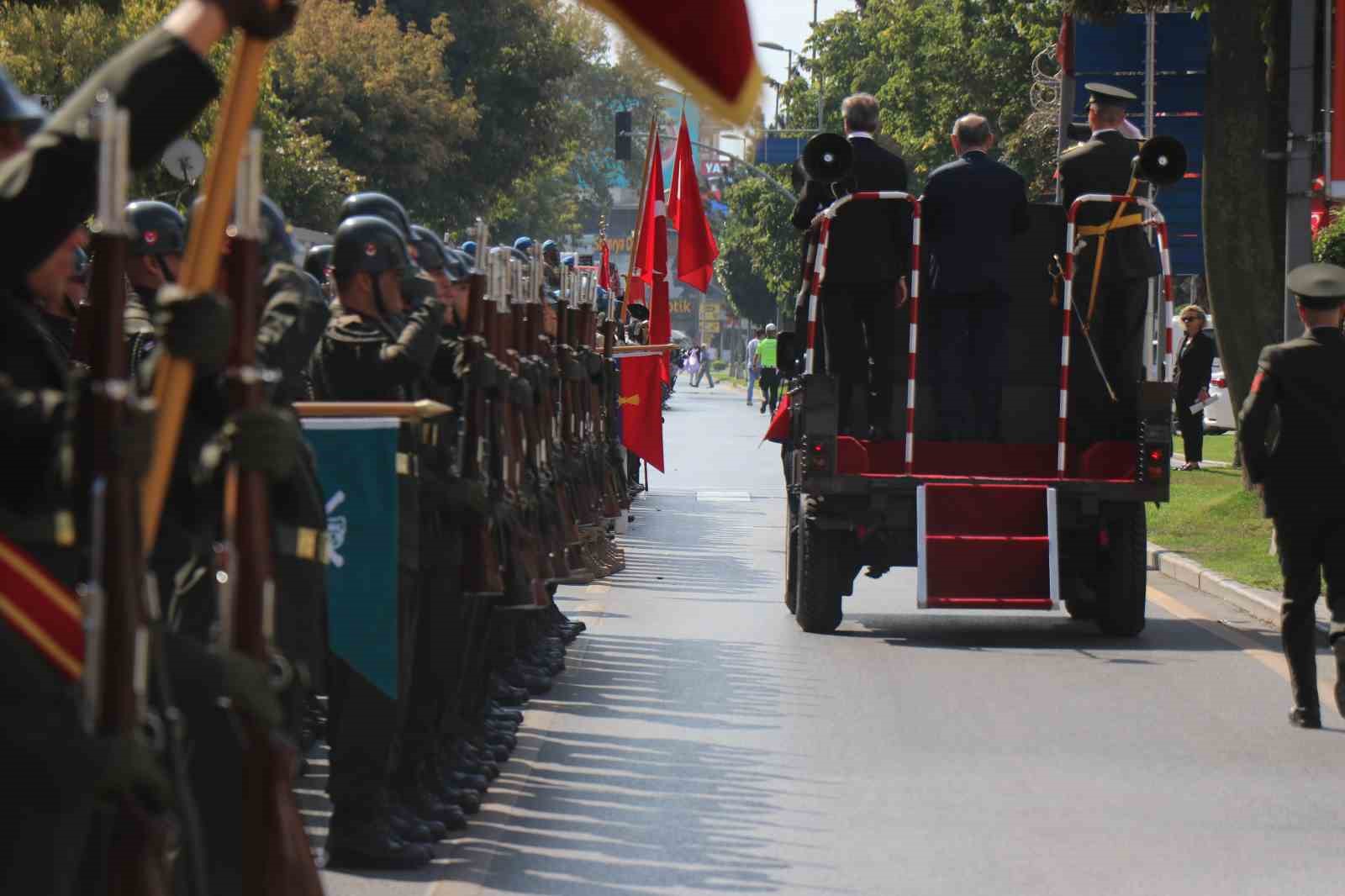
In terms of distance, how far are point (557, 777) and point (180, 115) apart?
540cm

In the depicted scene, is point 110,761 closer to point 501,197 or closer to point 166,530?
point 166,530

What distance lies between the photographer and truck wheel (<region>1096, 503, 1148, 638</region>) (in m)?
13.0

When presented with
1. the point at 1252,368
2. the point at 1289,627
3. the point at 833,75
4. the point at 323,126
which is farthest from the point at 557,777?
the point at 833,75

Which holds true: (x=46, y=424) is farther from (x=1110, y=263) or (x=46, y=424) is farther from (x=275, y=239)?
(x=1110, y=263)

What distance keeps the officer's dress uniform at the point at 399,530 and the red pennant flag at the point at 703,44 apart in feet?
10.7

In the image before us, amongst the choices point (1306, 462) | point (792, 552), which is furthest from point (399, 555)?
point (792, 552)

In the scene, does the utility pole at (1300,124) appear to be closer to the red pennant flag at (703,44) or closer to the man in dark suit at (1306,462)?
the man in dark suit at (1306,462)

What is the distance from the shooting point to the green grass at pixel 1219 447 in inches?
1313

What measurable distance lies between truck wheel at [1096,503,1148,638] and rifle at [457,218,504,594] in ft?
18.1

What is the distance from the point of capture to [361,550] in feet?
22.9

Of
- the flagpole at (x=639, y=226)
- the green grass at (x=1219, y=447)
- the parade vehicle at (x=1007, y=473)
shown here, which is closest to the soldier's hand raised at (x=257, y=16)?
the parade vehicle at (x=1007, y=473)

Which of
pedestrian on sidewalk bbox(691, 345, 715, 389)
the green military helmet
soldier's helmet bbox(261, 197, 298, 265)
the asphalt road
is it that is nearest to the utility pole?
the asphalt road

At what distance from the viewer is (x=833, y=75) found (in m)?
70.6

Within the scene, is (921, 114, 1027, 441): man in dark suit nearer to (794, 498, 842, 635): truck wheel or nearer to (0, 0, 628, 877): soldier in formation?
(794, 498, 842, 635): truck wheel
